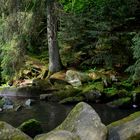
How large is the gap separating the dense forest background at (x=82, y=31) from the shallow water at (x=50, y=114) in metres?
4.28

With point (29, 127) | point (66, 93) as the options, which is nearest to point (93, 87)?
point (66, 93)

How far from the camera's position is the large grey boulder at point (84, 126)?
6.36 meters

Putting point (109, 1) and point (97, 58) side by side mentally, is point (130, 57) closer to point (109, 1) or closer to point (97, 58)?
point (97, 58)

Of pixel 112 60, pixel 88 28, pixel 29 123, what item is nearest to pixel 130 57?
pixel 112 60

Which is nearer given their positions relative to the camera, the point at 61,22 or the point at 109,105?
the point at 109,105

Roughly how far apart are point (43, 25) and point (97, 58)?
4.60 m

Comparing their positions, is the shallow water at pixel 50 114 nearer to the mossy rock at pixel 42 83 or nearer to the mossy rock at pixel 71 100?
the mossy rock at pixel 71 100

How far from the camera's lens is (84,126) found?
259 inches

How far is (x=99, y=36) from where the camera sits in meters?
16.9

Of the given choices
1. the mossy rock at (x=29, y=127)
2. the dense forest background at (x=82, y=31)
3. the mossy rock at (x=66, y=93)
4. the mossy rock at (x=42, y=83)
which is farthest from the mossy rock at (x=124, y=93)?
the mossy rock at (x=29, y=127)

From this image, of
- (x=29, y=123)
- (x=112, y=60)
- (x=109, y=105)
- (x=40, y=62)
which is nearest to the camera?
(x=29, y=123)

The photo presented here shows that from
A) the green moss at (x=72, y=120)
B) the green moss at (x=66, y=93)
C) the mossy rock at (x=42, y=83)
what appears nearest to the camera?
the green moss at (x=72, y=120)

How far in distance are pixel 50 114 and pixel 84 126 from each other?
19.0 ft

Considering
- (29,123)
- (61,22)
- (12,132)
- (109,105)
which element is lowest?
(109,105)
